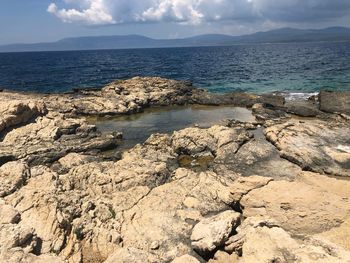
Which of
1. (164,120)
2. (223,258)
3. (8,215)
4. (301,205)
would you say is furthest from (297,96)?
(8,215)

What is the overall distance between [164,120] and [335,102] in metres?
19.1

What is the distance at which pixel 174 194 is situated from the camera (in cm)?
2003

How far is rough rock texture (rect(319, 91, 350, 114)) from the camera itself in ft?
129

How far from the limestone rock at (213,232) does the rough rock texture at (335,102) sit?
92.4 feet

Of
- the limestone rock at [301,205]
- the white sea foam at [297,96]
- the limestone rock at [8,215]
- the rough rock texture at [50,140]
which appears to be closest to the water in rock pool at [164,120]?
the rough rock texture at [50,140]

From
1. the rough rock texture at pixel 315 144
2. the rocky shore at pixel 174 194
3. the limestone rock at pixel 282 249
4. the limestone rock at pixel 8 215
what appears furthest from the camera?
the rough rock texture at pixel 315 144

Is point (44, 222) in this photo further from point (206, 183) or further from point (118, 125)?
point (118, 125)

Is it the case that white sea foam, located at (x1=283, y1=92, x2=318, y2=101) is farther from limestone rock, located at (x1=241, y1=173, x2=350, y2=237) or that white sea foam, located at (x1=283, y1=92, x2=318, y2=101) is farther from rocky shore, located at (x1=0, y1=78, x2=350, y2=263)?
limestone rock, located at (x1=241, y1=173, x2=350, y2=237)

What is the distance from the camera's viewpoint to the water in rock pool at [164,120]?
115 ft

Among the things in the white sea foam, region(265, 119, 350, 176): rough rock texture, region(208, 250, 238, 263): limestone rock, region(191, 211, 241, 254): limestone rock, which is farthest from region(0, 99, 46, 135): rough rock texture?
the white sea foam

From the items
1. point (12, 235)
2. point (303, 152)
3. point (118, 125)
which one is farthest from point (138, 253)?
point (118, 125)

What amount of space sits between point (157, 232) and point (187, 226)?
1480mm

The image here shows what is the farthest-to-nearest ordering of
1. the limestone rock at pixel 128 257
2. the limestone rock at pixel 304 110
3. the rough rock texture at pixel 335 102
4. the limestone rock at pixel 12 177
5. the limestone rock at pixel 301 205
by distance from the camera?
the limestone rock at pixel 304 110 → the rough rock texture at pixel 335 102 → the limestone rock at pixel 12 177 → the limestone rock at pixel 301 205 → the limestone rock at pixel 128 257

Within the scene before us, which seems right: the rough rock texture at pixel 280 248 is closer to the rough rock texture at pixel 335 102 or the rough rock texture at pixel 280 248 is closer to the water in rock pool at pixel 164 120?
the water in rock pool at pixel 164 120
